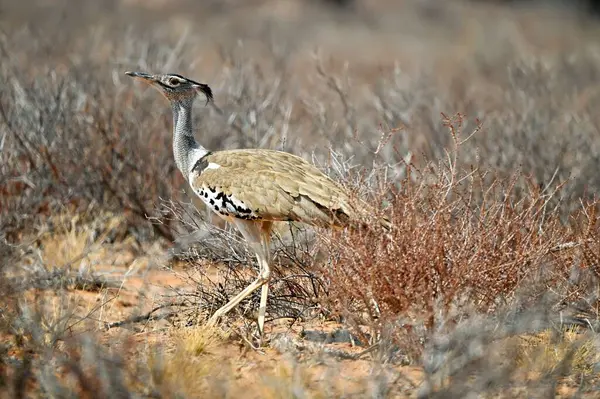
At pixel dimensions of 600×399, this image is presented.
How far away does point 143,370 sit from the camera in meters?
4.09

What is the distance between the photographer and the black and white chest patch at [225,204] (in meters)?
4.98

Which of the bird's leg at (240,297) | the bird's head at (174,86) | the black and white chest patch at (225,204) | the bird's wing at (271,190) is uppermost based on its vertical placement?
the bird's head at (174,86)

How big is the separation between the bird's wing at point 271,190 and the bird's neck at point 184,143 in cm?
25

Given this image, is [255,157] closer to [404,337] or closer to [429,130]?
Answer: [404,337]

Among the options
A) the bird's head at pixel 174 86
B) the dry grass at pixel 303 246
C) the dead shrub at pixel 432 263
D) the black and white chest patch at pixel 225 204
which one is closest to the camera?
the dry grass at pixel 303 246

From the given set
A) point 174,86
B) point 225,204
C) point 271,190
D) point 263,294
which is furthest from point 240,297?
point 174,86

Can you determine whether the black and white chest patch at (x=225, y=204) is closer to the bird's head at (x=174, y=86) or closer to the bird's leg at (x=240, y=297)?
the bird's leg at (x=240, y=297)

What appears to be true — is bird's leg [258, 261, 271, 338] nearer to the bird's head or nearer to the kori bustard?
the kori bustard

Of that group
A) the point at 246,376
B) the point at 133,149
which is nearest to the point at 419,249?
the point at 246,376

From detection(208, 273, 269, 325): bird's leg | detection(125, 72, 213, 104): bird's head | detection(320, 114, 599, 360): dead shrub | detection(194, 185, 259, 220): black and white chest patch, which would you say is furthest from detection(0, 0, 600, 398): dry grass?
detection(125, 72, 213, 104): bird's head

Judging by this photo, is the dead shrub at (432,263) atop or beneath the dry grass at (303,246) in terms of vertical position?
atop

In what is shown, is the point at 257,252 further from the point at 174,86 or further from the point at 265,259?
the point at 174,86

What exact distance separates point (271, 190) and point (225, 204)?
27cm

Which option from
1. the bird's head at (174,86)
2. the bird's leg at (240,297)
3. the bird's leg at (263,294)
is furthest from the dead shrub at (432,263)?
the bird's head at (174,86)
